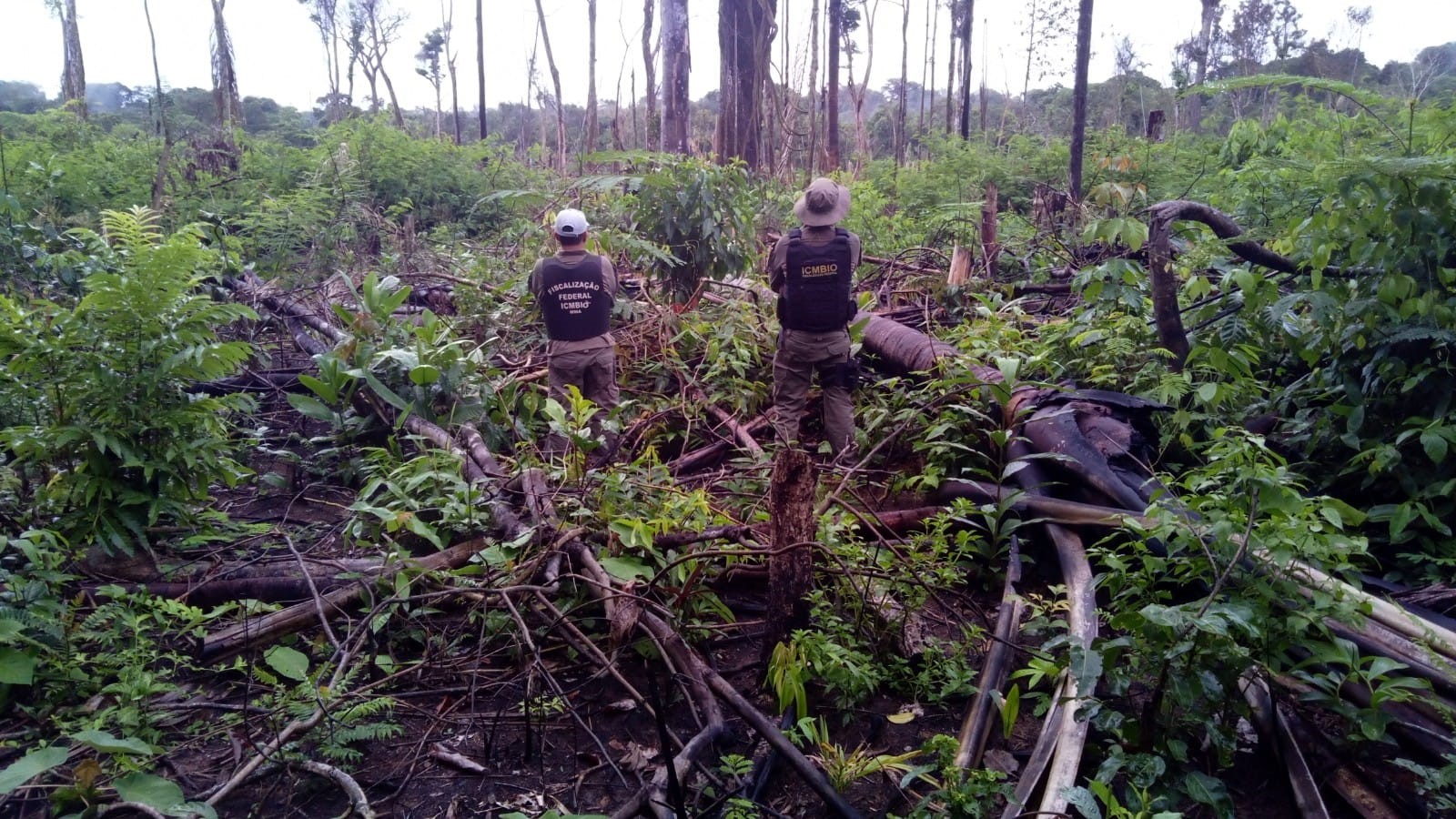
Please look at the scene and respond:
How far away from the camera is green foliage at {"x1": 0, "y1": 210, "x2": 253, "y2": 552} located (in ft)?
12.7

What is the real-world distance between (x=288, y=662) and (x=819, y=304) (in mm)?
3989

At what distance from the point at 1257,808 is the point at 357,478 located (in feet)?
16.7

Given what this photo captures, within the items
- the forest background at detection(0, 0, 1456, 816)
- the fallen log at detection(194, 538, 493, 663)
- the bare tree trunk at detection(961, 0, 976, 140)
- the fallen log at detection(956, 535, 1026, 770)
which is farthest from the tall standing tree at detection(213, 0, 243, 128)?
the fallen log at detection(956, 535, 1026, 770)

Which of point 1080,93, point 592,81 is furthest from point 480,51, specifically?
point 1080,93

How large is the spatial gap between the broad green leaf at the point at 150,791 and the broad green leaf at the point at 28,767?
0.19 m

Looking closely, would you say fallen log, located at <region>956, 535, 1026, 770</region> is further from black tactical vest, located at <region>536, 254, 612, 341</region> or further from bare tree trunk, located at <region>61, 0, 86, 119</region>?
bare tree trunk, located at <region>61, 0, 86, 119</region>

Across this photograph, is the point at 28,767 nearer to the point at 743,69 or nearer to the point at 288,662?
the point at 288,662

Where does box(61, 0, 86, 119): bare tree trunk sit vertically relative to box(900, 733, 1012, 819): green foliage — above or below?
above

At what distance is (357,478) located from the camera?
5609 millimetres

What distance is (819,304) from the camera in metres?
5.92

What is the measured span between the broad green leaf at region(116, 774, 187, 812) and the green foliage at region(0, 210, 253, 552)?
1844 mm

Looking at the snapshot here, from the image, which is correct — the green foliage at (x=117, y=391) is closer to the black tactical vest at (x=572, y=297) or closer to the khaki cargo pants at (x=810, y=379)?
the black tactical vest at (x=572, y=297)

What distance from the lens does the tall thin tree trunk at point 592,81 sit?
1952cm

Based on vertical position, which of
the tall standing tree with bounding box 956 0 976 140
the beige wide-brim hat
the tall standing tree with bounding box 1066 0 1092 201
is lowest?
the beige wide-brim hat
